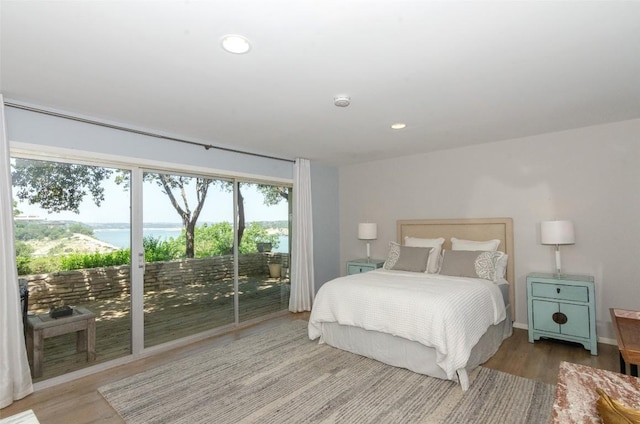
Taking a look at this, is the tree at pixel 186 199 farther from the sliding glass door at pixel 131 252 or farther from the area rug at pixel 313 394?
the area rug at pixel 313 394

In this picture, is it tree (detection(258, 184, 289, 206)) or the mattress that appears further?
tree (detection(258, 184, 289, 206))

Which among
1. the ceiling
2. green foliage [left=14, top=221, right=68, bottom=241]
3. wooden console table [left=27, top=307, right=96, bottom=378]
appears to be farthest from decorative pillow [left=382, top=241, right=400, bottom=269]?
green foliage [left=14, top=221, right=68, bottom=241]

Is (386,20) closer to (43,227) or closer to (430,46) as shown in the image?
(430,46)

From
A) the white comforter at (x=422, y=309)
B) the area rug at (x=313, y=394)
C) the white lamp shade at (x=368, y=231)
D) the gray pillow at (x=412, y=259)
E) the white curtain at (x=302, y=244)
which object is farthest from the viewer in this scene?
the white lamp shade at (x=368, y=231)

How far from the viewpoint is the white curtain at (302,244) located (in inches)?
194

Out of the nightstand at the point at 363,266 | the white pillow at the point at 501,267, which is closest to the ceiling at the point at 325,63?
the white pillow at the point at 501,267

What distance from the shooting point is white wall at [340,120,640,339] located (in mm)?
3363

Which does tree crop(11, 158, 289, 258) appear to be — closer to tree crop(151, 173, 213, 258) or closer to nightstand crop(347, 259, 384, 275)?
tree crop(151, 173, 213, 258)

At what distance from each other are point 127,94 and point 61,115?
793 millimetres

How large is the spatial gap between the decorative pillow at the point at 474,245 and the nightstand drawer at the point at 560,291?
610mm

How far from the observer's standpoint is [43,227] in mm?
2807

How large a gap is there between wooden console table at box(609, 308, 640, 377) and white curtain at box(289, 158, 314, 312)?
140 inches

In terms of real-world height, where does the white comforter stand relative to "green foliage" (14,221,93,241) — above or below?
below

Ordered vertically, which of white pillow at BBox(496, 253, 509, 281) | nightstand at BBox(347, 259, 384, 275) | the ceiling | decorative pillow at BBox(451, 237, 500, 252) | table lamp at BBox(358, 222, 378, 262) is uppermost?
the ceiling
